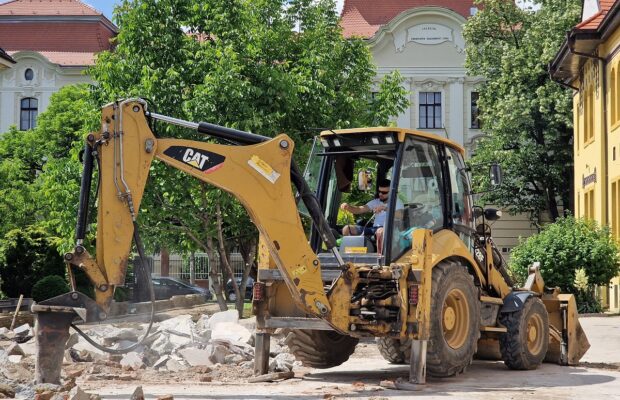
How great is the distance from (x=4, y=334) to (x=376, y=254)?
926 cm

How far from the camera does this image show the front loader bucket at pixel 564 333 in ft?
49.4

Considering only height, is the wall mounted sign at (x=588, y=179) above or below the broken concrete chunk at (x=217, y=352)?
above

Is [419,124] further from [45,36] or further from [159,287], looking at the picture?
[45,36]

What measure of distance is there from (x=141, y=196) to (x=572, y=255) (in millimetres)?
21132

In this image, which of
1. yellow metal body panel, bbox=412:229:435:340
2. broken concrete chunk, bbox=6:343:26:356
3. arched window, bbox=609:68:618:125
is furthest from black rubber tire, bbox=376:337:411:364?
arched window, bbox=609:68:618:125

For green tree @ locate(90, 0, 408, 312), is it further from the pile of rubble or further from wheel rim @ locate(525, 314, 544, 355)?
wheel rim @ locate(525, 314, 544, 355)

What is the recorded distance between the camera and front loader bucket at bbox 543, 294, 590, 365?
49.4 ft

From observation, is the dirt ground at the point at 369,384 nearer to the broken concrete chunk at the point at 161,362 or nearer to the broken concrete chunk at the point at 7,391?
the broken concrete chunk at the point at 161,362

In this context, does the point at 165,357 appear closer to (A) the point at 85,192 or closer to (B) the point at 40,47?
(A) the point at 85,192

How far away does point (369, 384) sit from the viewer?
12.3 m

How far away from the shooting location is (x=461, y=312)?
12727 mm

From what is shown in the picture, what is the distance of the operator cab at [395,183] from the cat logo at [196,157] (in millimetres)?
1943

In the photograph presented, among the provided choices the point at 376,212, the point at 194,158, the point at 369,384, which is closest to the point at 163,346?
the point at 369,384

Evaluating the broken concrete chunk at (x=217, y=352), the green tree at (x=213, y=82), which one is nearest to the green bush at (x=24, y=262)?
the green tree at (x=213, y=82)
